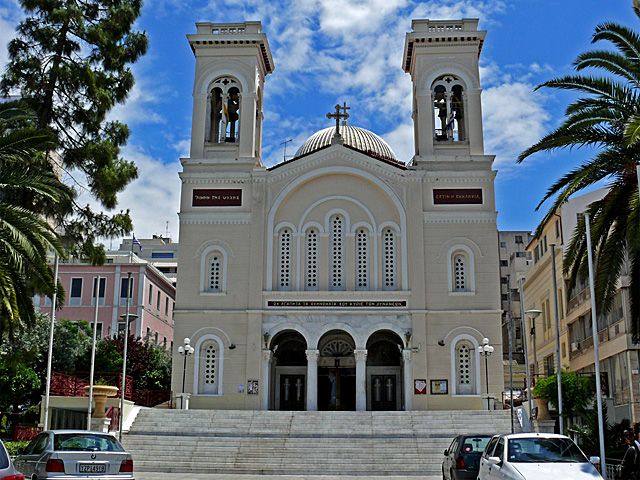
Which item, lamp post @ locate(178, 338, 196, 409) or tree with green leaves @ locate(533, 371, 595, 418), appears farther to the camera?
lamp post @ locate(178, 338, 196, 409)

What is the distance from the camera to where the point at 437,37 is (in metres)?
40.6

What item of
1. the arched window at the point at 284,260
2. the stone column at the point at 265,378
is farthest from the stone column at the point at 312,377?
the arched window at the point at 284,260

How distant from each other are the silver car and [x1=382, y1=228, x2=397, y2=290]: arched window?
2333 cm

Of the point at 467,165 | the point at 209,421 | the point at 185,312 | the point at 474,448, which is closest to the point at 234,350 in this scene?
the point at 185,312

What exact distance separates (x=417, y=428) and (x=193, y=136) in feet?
61.0

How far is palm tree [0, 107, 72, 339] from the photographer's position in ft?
62.8

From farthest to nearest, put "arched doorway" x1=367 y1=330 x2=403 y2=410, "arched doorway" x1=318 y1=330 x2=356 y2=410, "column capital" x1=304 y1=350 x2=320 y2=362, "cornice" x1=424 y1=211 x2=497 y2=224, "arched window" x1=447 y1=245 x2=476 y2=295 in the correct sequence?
"arched doorway" x1=318 y1=330 x2=356 y2=410
"cornice" x1=424 y1=211 x2=497 y2=224
"arched doorway" x1=367 y1=330 x2=403 y2=410
"arched window" x1=447 y1=245 x2=476 y2=295
"column capital" x1=304 y1=350 x2=320 y2=362

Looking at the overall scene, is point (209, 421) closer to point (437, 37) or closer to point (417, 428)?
point (417, 428)

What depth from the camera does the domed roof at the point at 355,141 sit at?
4662 centimetres

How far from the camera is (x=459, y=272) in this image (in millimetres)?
38062

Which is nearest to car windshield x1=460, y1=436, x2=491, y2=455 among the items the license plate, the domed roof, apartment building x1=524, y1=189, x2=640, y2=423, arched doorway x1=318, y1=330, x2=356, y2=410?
apartment building x1=524, y1=189, x2=640, y2=423

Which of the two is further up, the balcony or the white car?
the balcony

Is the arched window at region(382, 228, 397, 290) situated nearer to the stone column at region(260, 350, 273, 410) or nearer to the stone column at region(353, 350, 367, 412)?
the stone column at region(353, 350, 367, 412)

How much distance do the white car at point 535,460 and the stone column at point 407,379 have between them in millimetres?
20966
